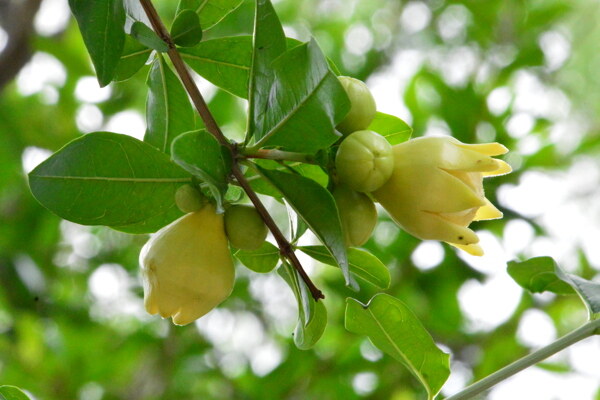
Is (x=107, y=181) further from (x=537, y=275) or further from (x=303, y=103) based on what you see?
(x=537, y=275)

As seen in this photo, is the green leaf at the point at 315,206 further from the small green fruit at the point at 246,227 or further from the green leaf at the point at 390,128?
the green leaf at the point at 390,128

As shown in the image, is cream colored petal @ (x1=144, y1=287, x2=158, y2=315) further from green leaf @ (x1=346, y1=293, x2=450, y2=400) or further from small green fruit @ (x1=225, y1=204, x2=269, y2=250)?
green leaf @ (x1=346, y1=293, x2=450, y2=400)

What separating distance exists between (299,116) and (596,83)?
12.8 ft

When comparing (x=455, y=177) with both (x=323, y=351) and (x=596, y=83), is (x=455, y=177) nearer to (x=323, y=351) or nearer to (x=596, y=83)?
(x=323, y=351)

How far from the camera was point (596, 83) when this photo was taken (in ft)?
13.5

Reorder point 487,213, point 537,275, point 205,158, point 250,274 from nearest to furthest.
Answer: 1. point 205,158
2. point 487,213
3. point 537,275
4. point 250,274

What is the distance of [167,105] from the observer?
73cm

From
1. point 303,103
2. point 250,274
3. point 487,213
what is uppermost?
point 303,103

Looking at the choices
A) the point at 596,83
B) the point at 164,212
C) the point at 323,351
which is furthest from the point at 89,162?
the point at 596,83

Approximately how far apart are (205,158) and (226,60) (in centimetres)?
18

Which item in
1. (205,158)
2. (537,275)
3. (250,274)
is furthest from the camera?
(250,274)

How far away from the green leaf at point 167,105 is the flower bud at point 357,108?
0.58ft

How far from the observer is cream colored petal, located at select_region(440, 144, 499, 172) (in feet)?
1.99

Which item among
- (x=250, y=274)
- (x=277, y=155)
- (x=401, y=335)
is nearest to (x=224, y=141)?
(x=277, y=155)
